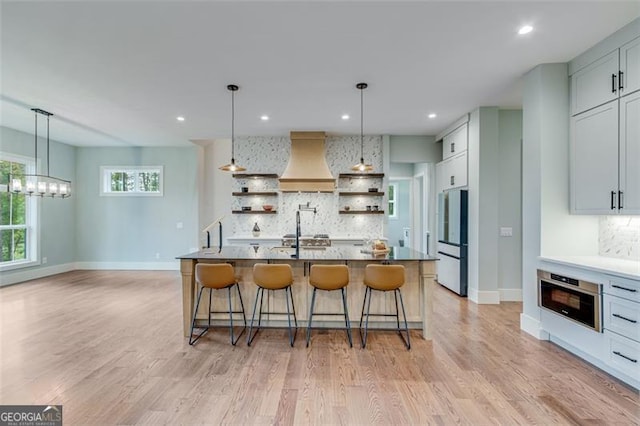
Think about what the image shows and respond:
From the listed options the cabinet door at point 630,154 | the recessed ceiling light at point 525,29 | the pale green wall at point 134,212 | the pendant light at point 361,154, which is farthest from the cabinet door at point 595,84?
the pale green wall at point 134,212

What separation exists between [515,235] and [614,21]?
306cm

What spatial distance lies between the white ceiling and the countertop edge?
2.13m

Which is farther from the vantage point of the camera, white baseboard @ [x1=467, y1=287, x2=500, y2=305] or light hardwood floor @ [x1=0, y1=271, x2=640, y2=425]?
white baseboard @ [x1=467, y1=287, x2=500, y2=305]

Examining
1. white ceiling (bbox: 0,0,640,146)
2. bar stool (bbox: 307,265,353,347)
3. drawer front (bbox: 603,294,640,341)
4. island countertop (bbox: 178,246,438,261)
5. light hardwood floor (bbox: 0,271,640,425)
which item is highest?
white ceiling (bbox: 0,0,640,146)

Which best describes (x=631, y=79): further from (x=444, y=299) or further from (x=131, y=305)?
(x=131, y=305)

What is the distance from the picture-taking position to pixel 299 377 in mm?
2588

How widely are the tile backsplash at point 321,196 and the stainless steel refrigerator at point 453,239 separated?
4.04 feet

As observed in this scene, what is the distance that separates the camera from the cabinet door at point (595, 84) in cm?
285

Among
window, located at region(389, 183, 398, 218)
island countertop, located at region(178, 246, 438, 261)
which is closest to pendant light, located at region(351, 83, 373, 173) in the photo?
island countertop, located at region(178, 246, 438, 261)

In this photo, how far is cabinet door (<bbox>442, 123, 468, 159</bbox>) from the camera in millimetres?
5188

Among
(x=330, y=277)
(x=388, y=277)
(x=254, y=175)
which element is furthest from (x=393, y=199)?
(x=330, y=277)

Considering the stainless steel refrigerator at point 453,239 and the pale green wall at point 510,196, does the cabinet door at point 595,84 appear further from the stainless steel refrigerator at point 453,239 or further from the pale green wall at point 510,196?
the stainless steel refrigerator at point 453,239

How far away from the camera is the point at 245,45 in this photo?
118 inches

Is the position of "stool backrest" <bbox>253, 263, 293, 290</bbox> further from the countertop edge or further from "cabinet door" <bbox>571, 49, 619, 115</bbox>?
"cabinet door" <bbox>571, 49, 619, 115</bbox>
